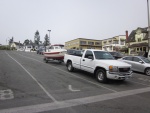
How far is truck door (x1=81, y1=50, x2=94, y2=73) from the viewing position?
10.5 m

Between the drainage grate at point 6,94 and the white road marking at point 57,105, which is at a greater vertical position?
the drainage grate at point 6,94

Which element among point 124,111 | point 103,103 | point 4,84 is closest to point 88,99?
point 103,103

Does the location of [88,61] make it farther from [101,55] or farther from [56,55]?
[56,55]

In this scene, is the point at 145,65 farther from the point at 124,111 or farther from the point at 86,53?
the point at 124,111

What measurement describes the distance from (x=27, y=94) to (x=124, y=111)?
387 centimetres

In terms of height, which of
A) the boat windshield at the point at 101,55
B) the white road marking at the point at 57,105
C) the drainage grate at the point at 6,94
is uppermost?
the boat windshield at the point at 101,55

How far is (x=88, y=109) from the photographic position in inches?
208

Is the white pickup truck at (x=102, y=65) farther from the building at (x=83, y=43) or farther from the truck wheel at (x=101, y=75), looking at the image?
the building at (x=83, y=43)

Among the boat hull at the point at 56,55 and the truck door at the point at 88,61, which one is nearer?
the truck door at the point at 88,61

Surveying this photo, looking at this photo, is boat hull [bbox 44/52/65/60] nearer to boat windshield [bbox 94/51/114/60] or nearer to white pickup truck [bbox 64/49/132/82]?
white pickup truck [bbox 64/49/132/82]

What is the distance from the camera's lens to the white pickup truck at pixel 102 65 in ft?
30.0

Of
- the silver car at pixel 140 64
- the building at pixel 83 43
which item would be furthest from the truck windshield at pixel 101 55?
the building at pixel 83 43

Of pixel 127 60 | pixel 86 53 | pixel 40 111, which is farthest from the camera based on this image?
pixel 127 60

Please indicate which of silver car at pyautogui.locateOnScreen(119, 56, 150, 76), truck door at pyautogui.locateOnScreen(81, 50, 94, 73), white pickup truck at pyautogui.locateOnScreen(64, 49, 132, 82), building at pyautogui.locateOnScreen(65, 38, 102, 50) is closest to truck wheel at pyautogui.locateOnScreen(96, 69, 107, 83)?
white pickup truck at pyautogui.locateOnScreen(64, 49, 132, 82)
